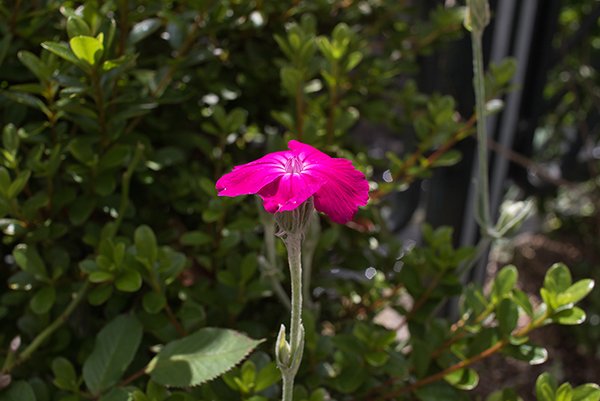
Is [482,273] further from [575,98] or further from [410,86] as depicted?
[410,86]

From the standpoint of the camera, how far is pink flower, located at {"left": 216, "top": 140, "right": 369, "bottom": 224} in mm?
445

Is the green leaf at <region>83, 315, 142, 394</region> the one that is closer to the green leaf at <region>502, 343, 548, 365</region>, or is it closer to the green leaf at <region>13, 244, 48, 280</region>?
the green leaf at <region>13, 244, 48, 280</region>

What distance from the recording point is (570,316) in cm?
65

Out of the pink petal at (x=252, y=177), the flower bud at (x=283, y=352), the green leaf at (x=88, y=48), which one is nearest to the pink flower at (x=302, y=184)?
the pink petal at (x=252, y=177)

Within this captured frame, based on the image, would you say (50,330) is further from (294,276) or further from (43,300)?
(294,276)

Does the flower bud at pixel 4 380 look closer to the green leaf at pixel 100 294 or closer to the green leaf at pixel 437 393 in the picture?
the green leaf at pixel 100 294

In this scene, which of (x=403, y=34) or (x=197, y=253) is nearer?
(x=197, y=253)

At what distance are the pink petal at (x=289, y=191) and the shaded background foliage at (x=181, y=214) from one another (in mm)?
220

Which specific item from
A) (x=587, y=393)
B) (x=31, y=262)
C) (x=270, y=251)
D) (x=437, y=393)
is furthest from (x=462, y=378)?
(x=31, y=262)

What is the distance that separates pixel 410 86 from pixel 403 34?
0.08m

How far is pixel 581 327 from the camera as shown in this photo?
5.66 ft

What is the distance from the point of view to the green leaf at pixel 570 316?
64cm

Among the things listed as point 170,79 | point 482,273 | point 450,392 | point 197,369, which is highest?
point 170,79

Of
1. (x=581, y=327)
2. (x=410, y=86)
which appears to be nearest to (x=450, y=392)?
(x=410, y=86)
